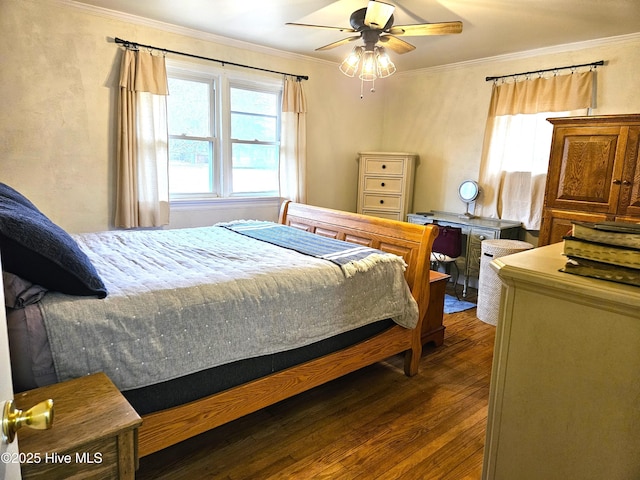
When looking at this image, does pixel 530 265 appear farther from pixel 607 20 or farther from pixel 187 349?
pixel 607 20

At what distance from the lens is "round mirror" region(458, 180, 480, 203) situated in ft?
14.5

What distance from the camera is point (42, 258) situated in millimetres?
1333

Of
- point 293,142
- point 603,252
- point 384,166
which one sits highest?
point 293,142

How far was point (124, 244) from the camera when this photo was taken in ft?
8.14

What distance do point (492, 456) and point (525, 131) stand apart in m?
3.79

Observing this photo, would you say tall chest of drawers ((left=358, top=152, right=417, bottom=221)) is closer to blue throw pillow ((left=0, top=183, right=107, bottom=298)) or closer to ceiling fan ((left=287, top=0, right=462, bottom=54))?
ceiling fan ((left=287, top=0, right=462, bottom=54))

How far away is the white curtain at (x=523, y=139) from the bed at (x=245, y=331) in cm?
206

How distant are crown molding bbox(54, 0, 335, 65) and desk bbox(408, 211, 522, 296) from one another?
7.88 feet

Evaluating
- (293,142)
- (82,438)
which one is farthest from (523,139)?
(82,438)

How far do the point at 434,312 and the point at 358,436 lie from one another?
3.95ft

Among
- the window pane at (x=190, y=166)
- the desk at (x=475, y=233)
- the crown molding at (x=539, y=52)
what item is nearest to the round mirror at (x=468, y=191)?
the desk at (x=475, y=233)

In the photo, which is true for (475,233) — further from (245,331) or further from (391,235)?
(245,331)

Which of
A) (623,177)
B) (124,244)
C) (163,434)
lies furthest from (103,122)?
(623,177)

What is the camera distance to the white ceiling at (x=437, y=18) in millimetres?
2875
